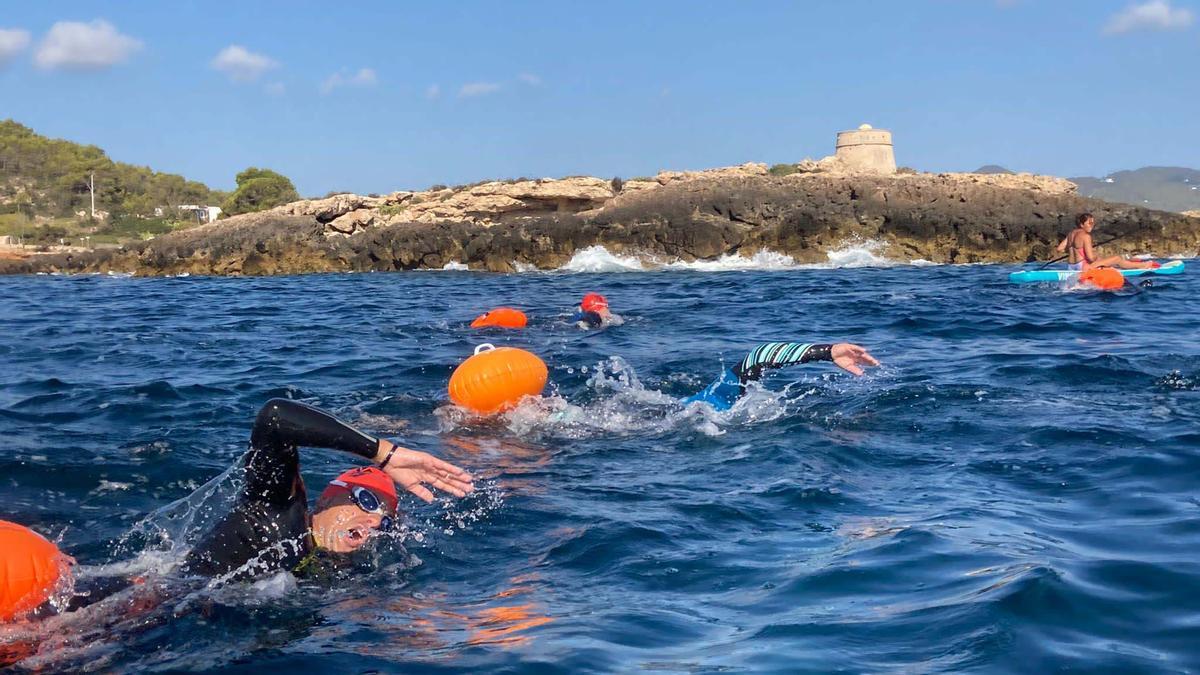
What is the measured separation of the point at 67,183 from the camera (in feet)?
234

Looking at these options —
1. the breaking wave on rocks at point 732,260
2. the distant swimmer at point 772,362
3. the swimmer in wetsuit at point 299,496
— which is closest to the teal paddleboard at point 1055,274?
the breaking wave on rocks at point 732,260

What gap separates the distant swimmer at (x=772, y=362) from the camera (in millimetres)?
7336

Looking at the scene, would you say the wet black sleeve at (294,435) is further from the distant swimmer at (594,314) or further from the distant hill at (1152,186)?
the distant hill at (1152,186)

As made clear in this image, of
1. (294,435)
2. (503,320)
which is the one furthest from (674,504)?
(503,320)

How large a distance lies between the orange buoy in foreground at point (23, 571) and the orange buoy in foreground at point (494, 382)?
170 inches

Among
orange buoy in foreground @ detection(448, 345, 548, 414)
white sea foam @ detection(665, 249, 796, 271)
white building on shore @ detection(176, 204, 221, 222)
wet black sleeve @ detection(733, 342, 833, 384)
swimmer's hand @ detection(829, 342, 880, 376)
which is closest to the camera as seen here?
swimmer's hand @ detection(829, 342, 880, 376)

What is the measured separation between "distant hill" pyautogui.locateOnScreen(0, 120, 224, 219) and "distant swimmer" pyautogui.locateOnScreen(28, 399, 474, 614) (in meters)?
69.5

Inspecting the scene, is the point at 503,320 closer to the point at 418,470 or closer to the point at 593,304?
the point at 593,304

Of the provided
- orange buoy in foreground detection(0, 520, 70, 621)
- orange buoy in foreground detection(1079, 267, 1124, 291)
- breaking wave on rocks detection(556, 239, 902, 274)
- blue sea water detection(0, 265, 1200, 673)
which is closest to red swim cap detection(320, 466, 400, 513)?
blue sea water detection(0, 265, 1200, 673)

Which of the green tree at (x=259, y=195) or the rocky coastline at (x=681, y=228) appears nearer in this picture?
the rocky coastline at (x=681, y=228)

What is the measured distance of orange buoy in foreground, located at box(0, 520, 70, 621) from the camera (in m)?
4.21

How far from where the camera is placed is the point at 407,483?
4.55 meters

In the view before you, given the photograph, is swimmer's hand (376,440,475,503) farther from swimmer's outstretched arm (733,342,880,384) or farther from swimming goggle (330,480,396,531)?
swimmer's outstretched arm (733,342,880,384)

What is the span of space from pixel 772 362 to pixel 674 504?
1823 millimetres
